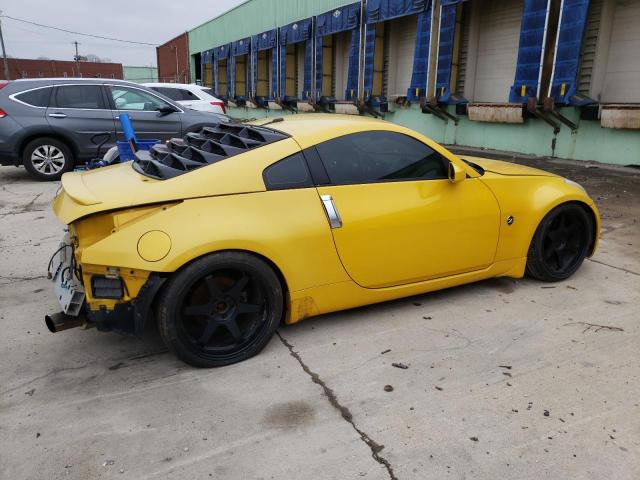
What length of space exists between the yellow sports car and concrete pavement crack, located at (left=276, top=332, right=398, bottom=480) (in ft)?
0.71

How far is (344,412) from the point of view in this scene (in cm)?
250

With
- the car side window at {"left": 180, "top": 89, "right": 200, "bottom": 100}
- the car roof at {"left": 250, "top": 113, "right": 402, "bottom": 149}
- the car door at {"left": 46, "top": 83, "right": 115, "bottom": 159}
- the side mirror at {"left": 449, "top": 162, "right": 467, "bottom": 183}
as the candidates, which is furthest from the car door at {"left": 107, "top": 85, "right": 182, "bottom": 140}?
the side mirror at {"left": 449, "top": 162, "right": 467, "bottom": 183}

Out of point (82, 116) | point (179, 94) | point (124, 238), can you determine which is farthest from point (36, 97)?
point (124, 238)

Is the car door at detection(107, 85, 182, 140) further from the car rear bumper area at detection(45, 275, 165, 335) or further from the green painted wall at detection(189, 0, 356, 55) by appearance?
the green painted wall at detection(189, 0, 356, 55)

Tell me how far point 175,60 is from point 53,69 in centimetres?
2518

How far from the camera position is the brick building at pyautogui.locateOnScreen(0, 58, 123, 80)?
54.4 meters

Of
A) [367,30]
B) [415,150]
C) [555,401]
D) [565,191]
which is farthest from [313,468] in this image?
[367,30]

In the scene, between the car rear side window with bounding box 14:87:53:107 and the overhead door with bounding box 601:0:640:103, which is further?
the overhead door with bounding box 601:0:640:103

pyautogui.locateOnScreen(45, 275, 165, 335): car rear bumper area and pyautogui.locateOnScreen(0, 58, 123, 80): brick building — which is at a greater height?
pyautogui.locateOnScreen(0, 58, 123, 80): brick building

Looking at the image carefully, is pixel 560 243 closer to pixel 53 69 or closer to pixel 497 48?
pixel 497 48

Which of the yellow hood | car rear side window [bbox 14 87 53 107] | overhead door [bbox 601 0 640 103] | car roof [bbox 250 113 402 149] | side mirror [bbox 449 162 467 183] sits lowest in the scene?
the yellow hood

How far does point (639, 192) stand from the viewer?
7250mm

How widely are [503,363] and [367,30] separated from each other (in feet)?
48.9

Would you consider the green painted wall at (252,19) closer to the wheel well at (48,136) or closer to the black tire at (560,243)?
the wheel well at (48,136)
